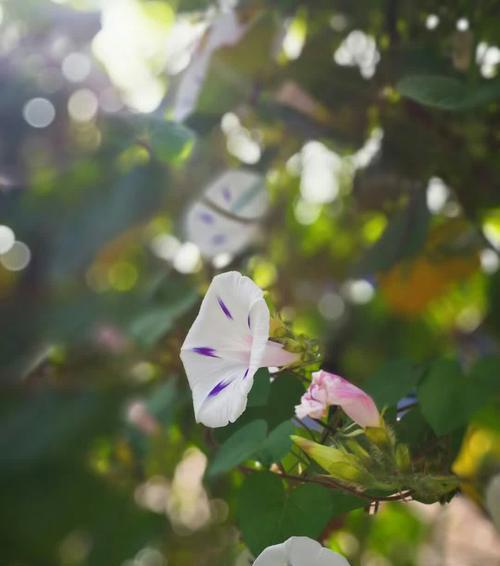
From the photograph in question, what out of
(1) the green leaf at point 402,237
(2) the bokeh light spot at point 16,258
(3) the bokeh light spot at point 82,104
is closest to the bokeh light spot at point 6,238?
(2) the bokeh light spot at point 16,258

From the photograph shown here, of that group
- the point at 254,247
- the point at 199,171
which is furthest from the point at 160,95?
the point at 254,247

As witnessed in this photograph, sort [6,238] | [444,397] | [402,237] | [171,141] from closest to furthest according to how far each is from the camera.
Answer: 1. [444,397]
2. [171,141]
3. [402,237]
4. [6,238]

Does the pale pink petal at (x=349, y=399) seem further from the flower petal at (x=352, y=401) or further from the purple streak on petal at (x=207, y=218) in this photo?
the purple streak on petal at (x=207, y=218)

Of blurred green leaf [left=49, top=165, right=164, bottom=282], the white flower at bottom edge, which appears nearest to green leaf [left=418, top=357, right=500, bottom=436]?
the white flower at bottom edge

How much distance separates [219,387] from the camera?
38 centimetres

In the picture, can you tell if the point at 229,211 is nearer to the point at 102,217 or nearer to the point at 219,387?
the point at 102,217

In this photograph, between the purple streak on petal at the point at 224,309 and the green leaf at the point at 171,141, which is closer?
the purple streak on petal at the point at 224,309

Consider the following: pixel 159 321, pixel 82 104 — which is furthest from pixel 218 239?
pixel 82 104

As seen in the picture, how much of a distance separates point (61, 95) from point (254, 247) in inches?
10.4

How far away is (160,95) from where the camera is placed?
2.69 feet

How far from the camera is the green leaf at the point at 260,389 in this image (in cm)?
41

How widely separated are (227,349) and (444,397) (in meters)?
0.14

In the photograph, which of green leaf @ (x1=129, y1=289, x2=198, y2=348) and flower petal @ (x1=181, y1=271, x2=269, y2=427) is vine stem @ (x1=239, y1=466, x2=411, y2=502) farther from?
green leaf @ (x1=129, y1=289, x2=198, y2=348)

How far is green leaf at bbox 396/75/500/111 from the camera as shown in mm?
519
